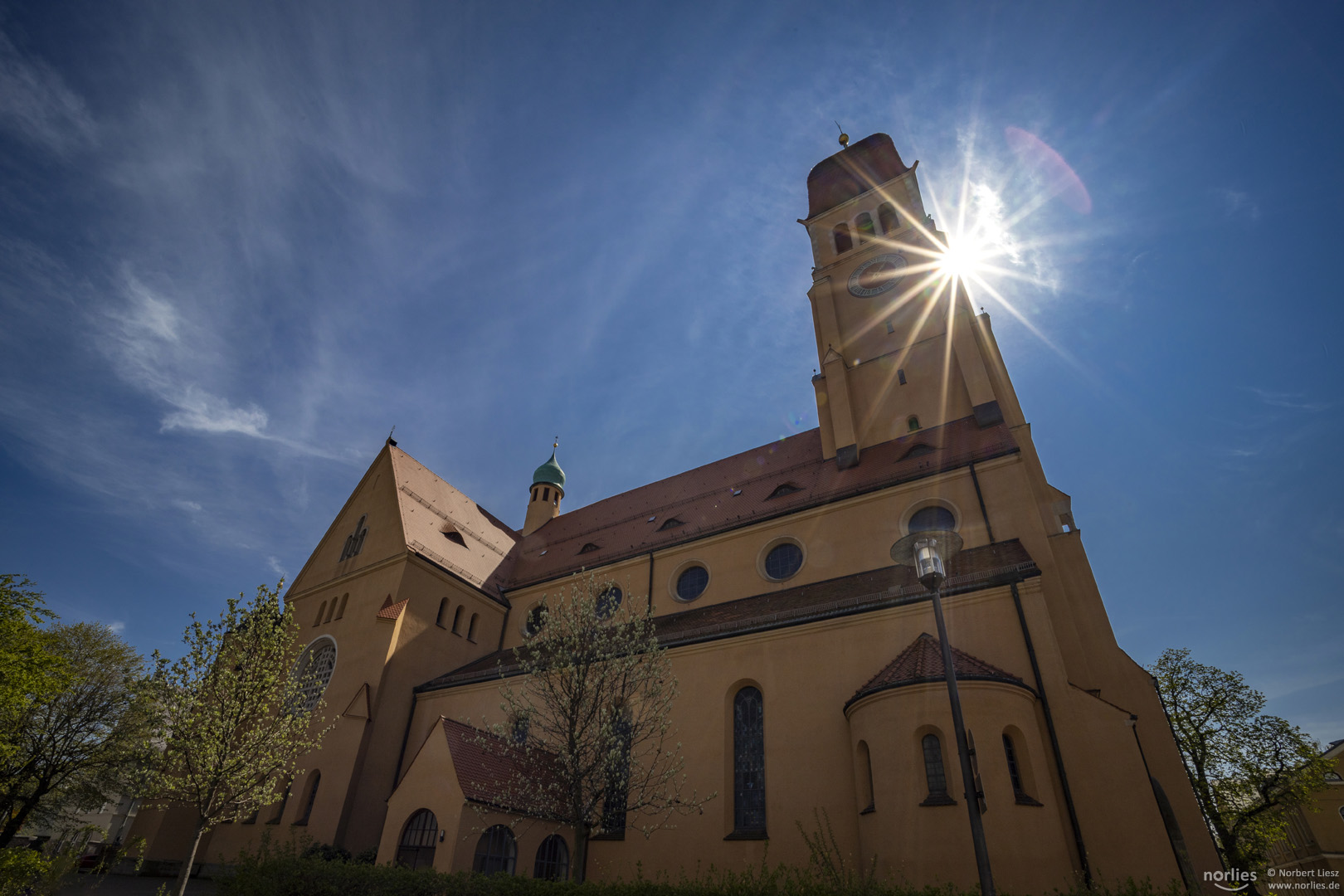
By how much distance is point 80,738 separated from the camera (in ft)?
69.4

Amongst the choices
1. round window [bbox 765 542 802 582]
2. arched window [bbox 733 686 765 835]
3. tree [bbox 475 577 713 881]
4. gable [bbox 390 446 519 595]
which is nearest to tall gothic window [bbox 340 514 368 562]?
gable [bbox 390 446 519 595]

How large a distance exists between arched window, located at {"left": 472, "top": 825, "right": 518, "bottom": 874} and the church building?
0.08 metres

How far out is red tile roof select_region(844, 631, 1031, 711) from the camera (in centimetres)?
1098

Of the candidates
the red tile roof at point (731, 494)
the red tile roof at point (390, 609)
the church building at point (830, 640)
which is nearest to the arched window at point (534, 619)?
the church building at point (830, 640)

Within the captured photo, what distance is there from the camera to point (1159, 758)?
11.5 m

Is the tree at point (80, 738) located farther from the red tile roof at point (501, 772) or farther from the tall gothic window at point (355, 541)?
the red tile roof at point (501, 772)

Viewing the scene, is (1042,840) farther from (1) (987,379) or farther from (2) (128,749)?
(2) (128,749)

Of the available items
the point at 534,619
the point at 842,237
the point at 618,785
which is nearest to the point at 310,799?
the point at 534,619

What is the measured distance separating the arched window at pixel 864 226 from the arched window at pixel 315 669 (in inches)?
997

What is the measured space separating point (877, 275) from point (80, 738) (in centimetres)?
3262

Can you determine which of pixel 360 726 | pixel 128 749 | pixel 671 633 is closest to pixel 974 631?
pixel 671 633

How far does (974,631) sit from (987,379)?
8.99 m

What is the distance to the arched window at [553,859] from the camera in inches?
528

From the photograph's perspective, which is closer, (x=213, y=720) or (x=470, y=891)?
(x=470, y=891)
